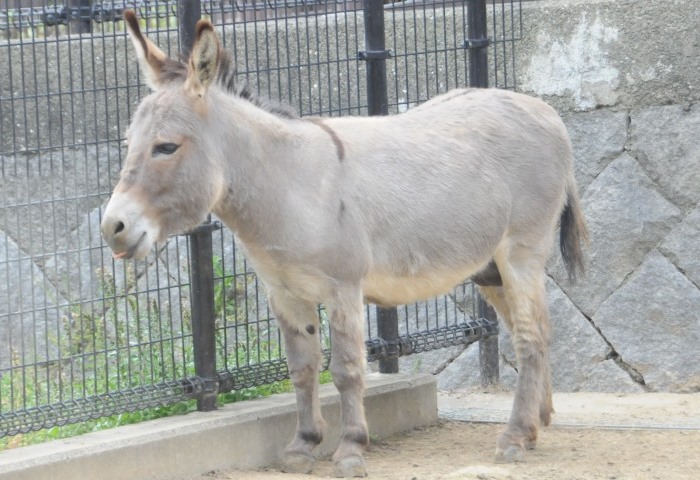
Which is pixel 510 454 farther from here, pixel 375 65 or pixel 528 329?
pixel 375 65

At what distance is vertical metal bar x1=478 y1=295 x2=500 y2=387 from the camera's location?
6.95 meters

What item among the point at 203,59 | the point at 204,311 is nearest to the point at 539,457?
the point at 204,311

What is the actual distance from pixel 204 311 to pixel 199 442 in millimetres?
670

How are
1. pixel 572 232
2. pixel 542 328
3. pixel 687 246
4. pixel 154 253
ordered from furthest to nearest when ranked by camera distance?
pixel 687 246 → pixel 154 253 → pixel 572 232 → pixel 542 328

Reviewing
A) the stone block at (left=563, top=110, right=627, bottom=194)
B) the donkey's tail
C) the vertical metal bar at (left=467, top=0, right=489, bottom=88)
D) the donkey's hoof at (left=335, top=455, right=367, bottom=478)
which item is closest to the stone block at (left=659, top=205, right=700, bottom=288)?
the stone block at (left=563, top=110, right=627, bottom=194)

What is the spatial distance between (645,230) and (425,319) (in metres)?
1.44

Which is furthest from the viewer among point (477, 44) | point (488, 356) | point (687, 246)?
point (488, 356)

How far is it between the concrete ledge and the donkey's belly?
737 mm

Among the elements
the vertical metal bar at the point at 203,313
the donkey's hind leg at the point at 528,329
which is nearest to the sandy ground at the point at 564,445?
the donkey's hind leg at the point at 528,329

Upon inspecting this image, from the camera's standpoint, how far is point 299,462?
200 inches

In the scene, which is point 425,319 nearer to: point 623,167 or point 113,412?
point 623,167

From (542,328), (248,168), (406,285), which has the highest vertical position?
(248,168)

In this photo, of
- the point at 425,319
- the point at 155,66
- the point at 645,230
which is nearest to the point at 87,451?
the point at 155,66

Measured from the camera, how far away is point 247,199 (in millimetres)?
4734
